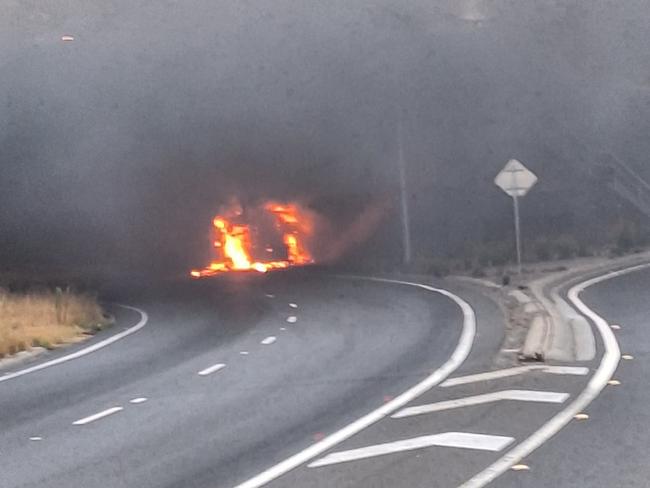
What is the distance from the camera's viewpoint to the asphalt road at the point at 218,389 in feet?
30.7

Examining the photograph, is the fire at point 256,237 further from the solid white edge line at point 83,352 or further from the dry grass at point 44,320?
the solid white edge line at point 83,352

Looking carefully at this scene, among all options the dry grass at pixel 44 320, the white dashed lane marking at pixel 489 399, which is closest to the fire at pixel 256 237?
the dry grass at pixel 44 320

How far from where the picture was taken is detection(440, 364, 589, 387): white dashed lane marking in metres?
12.2

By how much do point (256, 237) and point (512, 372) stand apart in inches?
1285

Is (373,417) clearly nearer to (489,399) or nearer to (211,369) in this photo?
(489,399)

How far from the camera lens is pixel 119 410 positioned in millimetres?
12148

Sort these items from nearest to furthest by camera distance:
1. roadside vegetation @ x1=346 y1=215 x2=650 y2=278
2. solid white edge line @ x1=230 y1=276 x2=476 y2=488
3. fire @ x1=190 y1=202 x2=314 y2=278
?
solid white edge line @ x1=230 y1=276 x2=476 y2=488
roadside vegetation @ x1=346 y1=215 x2=650 y2=278
fire @ x1=190 y1=202 x2=314 y2=278

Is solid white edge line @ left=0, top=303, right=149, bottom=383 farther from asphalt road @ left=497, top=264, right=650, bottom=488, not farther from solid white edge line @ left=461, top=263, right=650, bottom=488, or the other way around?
asphalt road @ left=497, top=264, right=650, bottom=488

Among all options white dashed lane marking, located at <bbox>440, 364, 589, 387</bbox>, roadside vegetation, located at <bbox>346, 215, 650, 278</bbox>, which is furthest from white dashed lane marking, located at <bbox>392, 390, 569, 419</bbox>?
roadside vegetation, located at <bbox>346, 215, 650, 278</bbox>

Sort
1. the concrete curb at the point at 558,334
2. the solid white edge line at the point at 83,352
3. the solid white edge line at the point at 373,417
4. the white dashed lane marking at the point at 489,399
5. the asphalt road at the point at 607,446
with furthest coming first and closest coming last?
the solid white edge line at the point at 83,352, the concrete curb at the point at 558,334, the white dashed lane marking at the point at 489,399, the solid white edge line at the point at 373,417, the asphalt road at the point at 607,446

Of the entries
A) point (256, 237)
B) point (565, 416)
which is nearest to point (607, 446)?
point (565, 416)

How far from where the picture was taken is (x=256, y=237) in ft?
147

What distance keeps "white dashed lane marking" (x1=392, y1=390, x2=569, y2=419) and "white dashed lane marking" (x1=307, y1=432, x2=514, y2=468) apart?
1181 millimetres

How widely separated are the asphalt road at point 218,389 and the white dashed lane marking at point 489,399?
1.70ft
